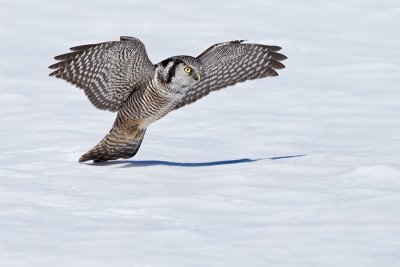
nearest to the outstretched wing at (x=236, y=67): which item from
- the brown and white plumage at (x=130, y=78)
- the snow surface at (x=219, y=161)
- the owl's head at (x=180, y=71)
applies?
the brown and white plumage at (x=130, y=78)

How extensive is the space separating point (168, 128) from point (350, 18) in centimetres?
895

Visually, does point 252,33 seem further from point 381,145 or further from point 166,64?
point 166,64

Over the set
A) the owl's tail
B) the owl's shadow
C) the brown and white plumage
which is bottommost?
the owl's shadow

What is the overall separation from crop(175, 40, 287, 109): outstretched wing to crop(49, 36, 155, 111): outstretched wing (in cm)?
71

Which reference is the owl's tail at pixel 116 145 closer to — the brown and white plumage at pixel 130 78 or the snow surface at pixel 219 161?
the brown and white plumage at pixel 130 78

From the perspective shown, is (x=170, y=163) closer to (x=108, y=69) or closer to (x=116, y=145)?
(x=116, y=145)

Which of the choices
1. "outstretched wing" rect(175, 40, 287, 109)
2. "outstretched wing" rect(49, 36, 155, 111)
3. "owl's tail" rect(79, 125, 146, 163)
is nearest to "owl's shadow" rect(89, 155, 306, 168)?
"owl's tail" rect(79, 125, 146, 163)

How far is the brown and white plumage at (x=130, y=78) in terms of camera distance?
26.1 ft

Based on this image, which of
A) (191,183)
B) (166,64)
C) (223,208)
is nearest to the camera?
(223,208)

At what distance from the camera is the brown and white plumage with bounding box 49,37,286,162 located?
7.95 meters

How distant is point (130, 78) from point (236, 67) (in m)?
1.15

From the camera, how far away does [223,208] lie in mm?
6332

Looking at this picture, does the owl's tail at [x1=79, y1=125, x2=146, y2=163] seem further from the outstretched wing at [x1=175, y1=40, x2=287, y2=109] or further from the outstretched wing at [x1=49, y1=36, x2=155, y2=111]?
the outstretched wing at [x1=175, y1=40, x2=287, y2=109]

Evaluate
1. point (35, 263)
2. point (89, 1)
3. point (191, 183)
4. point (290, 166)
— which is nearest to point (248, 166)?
point (290, 166)
